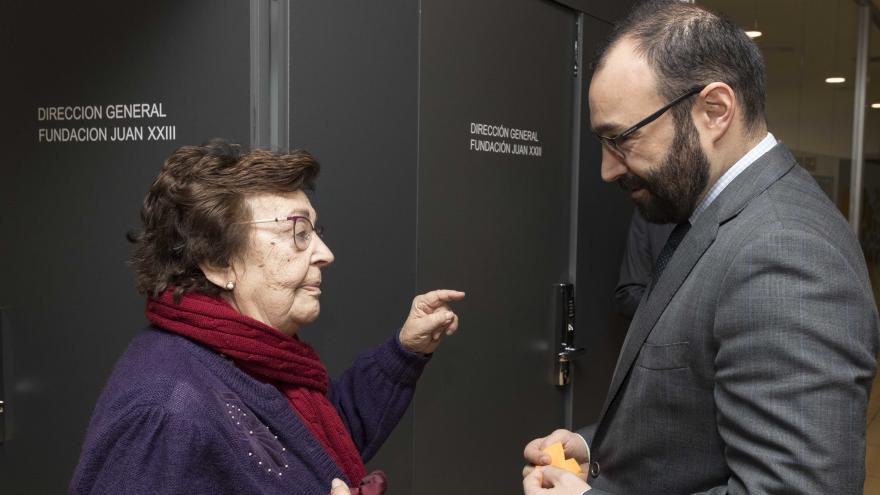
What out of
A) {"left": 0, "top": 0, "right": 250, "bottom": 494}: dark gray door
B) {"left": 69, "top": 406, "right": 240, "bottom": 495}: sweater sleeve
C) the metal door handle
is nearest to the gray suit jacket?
{"left": 69, "top": 406, "right": 240, "bottom": 495}: sweater sleeve

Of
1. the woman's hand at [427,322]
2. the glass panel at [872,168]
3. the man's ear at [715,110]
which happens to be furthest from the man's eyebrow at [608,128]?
the glass panel at [872,168]

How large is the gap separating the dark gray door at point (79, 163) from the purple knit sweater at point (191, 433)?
2.44 ft

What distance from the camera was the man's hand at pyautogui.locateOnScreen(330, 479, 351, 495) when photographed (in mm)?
1443

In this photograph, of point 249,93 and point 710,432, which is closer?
point 710,432

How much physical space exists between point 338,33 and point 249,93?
1.12ft

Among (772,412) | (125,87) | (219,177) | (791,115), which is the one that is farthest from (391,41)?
(791,115)

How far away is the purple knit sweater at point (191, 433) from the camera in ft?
4.40

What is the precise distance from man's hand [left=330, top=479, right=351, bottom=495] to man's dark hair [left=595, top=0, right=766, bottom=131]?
886 mm

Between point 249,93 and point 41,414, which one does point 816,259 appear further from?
point 41,414

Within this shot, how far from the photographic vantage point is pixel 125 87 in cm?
215

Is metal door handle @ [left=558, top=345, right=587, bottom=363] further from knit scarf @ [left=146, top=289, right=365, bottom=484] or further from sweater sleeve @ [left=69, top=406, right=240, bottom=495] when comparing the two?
sweater sleeve @ [left=69, top=406, right=240, bottom=495]

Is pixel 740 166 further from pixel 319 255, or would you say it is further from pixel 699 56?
pixel 319 255

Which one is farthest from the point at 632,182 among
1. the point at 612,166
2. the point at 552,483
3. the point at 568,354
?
the point at 568,354

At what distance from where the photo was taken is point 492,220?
9.86ft
